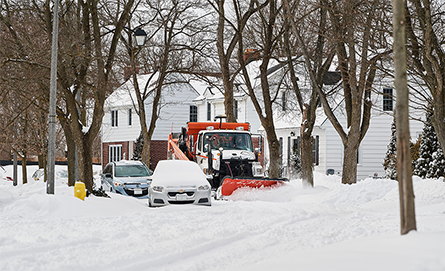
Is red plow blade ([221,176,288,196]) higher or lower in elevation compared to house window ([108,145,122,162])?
lower

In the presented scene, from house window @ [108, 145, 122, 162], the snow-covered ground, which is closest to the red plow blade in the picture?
the snow-covered ground

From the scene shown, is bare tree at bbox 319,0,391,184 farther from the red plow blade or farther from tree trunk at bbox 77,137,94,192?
tree trunk at bbox 77,137,94,192

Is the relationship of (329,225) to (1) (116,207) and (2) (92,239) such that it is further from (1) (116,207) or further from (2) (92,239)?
(1) (116,207)

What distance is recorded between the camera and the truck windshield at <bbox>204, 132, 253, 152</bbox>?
20.4 metres

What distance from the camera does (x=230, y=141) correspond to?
2075 centimetres

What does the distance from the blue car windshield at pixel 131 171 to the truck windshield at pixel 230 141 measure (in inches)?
162

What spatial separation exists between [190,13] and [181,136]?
10.2 m

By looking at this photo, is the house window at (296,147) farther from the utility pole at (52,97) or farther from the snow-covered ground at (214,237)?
the utility pole at (52,97)

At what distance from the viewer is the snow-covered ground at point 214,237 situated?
633 centimetres

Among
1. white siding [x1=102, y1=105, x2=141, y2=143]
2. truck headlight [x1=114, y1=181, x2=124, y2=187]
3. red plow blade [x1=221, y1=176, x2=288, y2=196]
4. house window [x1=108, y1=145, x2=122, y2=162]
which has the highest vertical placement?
white siding [x1=102, y1=105, x2=141, y2=143]

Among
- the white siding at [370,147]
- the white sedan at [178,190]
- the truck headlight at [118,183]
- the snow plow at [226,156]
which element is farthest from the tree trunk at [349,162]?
the white siding at [370,147]

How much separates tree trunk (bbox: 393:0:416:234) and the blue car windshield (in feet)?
55.9

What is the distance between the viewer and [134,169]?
918 inches

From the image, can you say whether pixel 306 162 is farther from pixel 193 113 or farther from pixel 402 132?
pixel 193 113
